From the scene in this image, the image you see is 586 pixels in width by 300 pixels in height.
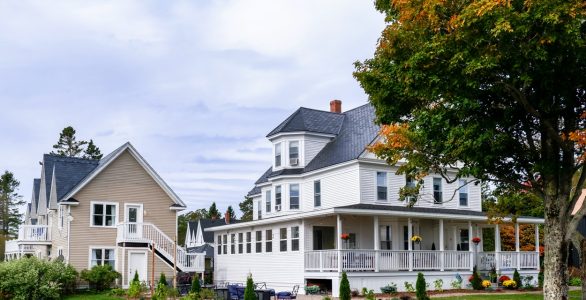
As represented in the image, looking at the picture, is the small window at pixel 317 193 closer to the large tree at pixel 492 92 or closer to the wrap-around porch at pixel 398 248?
the wrap-around porch at pixel 398 248

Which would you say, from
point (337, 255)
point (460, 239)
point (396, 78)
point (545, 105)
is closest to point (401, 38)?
point (396, 78)

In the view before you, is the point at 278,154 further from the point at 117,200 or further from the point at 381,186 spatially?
the point at 117,200

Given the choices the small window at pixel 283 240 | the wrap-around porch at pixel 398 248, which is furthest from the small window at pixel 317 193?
the small window at pixel 283 240

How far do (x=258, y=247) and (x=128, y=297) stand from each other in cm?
991

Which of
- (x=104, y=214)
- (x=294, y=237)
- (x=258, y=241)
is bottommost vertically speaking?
(x=258, y=241)

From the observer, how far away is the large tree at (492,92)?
14.6 meters

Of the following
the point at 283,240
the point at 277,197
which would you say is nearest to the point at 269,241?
the point at 283,240

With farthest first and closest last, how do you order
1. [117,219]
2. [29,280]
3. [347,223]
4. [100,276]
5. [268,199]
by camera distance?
[268,199], [117,219], [100,276], [347,223], [29,280]

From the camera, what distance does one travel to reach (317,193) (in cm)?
3691

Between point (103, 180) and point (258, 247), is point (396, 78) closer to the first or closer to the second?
point (258, 247)

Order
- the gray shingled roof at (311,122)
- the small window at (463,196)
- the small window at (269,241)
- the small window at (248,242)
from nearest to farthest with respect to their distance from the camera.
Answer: the small window at (269,241) → the small window at (463,196) → the gray shingled roof at (311,122) → the small window at (248,242)

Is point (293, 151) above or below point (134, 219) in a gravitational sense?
above

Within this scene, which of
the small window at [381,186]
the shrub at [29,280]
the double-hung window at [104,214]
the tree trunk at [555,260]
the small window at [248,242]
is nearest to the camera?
the tree trunk at [555,260]

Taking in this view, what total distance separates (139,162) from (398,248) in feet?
55.1
